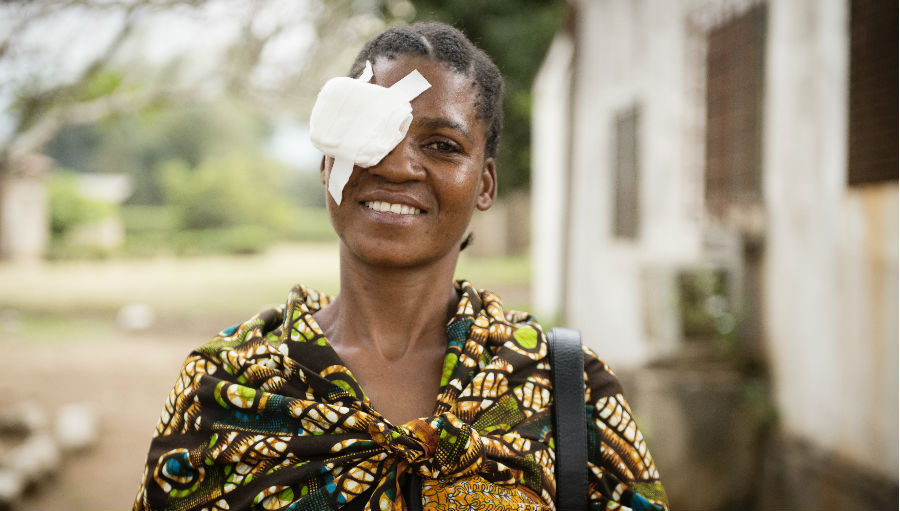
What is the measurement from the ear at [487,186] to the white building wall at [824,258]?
249 centimetres

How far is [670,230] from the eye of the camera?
618 centimetres

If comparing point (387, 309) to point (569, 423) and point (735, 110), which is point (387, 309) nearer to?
point (569, 423)

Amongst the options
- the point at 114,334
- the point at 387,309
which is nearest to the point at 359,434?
the point at 387,309

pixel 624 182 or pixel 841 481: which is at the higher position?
pixel 624 182

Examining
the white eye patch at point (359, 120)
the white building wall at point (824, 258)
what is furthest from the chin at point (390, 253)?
the white building wall at point (824, 258)

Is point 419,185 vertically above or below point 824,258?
above

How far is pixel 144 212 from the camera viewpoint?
34.4m

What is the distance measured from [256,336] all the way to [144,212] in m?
35.6

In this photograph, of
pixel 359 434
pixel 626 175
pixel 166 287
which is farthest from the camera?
pixel 166 287

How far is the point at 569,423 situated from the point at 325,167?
0.80m

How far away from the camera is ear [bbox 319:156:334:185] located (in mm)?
1673

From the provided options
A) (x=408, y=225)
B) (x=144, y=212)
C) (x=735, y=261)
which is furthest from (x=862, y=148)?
(x=144, y=212)

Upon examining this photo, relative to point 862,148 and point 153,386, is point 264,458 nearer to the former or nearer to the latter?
point 862,148

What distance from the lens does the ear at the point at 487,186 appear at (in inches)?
70.6
